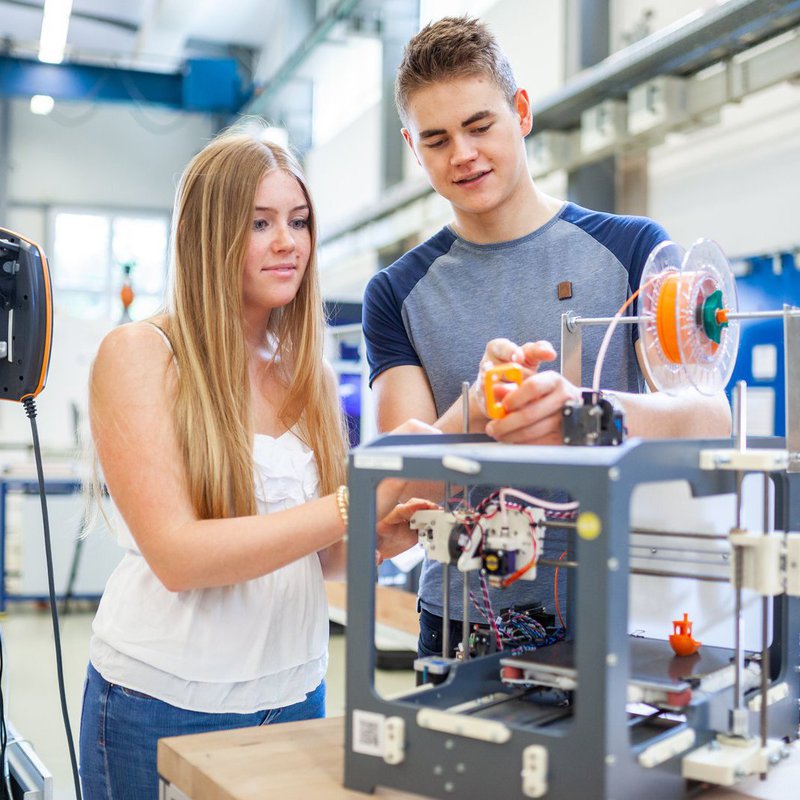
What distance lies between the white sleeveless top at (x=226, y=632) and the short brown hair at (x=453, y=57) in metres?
0.55

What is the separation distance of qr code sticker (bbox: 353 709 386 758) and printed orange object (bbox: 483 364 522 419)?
313mm

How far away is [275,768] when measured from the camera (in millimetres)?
971

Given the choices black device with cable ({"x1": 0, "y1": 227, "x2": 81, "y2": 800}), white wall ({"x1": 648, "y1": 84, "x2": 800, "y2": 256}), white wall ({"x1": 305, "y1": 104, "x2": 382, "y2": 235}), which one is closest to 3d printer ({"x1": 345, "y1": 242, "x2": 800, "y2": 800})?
black device with cable ({"x1": 0, "y1": 227, "x2": 81, "y2": 800})

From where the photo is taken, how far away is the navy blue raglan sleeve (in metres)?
1.51

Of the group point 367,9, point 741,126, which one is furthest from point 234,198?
point 367,9

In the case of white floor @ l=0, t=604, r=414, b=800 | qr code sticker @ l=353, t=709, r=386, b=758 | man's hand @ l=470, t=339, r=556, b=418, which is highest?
man's hand @ l=470, t=339, r=556, b=418

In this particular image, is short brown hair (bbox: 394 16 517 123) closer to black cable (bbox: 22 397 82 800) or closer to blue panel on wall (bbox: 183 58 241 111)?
black cable (bbox: 22 397 82 800)

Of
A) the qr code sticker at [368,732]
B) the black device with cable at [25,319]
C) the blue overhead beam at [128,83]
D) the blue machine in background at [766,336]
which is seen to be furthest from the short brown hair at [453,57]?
the blue overhead beam at [128,83]

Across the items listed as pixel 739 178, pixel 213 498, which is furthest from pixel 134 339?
pixel 739 178

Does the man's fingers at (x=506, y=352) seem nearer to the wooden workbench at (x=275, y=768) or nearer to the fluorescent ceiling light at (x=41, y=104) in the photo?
the wooden workbench at (x=275, y=768)

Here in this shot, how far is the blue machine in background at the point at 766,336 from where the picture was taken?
129 inches

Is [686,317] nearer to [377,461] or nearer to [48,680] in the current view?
[377,461]

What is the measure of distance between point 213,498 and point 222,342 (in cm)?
22

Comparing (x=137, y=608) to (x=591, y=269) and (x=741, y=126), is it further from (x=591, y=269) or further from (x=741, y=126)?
(x=741, y=126)
